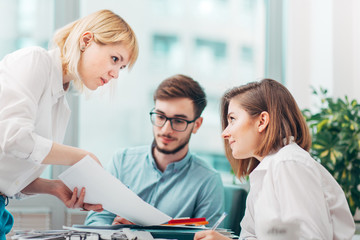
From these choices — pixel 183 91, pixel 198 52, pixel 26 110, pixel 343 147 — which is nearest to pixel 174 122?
pixel 183 91

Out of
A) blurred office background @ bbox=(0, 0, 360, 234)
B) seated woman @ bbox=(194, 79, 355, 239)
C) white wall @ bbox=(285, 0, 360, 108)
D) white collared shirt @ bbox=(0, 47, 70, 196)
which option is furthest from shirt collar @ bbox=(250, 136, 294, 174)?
white wall @ bbox=(285, 0, 360, 108)

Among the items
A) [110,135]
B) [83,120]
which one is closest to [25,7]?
[83,120]

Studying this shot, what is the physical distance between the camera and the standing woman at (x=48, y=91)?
1129 millimetres

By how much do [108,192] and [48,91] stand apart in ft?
1.24

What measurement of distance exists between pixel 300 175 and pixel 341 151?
3.98ft

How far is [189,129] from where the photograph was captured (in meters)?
1.87

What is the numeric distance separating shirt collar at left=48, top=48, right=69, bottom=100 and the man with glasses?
56 cm

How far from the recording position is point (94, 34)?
4.56 feet

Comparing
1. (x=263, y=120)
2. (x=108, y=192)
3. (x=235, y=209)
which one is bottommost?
(x=235, y=209)

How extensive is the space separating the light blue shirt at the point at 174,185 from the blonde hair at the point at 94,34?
1.95 feet

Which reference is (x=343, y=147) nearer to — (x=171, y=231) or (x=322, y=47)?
(x=322, y=47)

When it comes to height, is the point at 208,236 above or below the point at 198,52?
below

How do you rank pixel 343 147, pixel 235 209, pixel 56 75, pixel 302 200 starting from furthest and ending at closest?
pixel 343 147, pixel 235 209, pixel 56 75, pixel 302 200

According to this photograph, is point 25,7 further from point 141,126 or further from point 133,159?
point 133,159
